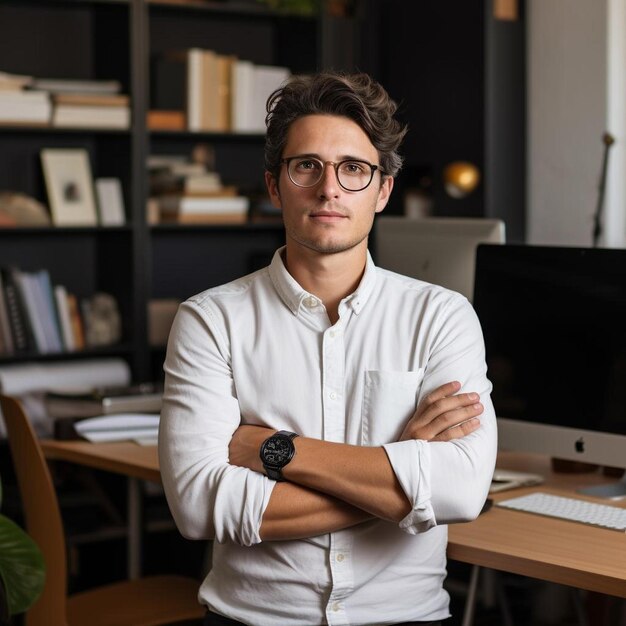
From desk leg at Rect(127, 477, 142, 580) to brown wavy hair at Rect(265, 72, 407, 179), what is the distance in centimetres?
133

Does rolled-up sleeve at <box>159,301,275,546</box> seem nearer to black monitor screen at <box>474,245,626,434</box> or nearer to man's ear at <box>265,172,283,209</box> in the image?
man's ear at <box>265,172,283,209</box>

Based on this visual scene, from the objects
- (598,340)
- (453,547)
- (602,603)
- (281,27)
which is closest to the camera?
(453,547)

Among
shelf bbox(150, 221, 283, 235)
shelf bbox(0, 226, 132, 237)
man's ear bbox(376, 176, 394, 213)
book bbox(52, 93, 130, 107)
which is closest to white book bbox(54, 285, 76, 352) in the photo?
shelf bbox(0, 226, 132, 237)

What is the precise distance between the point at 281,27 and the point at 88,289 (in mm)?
1459

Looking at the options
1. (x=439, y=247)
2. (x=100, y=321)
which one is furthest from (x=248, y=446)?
(x=100, y=321)

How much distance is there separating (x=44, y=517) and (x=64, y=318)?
1918 millimetres

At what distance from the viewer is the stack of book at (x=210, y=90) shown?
15.3 ft

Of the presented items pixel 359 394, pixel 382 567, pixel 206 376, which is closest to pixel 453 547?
pixel 382 567

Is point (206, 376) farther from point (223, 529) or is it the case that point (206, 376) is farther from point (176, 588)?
point (176, 588)

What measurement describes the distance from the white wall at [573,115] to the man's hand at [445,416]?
2642 millimetres

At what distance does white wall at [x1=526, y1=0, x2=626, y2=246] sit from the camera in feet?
14.6

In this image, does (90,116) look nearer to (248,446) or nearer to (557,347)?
(557,347)

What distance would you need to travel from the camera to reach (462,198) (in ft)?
15.7

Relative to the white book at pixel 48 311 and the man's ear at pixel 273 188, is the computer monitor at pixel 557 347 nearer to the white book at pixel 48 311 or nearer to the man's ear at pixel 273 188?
the man's ear at pixel 273 188
